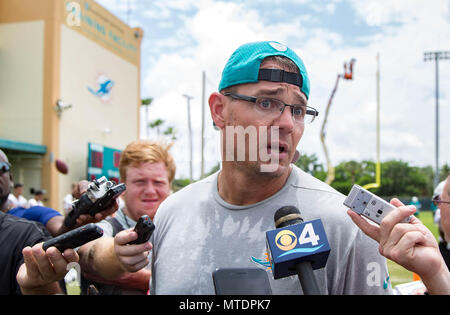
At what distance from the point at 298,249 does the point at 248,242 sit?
1.96 ft

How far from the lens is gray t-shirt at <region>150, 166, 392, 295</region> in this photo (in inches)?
57.7

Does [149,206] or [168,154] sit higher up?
[168,154]

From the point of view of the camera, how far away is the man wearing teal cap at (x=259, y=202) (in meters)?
1.47

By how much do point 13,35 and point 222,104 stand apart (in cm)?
1856

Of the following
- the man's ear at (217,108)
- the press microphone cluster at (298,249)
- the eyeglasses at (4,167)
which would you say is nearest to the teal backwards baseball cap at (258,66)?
the man's ear at (217,108)

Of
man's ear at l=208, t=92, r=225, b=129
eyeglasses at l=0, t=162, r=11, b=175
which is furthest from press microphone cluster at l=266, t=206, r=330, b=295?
eyeglasses at l=0, t=162, r=11, b=175

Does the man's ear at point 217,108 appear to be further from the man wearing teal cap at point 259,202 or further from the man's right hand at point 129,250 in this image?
the man's right hand at point 129,250

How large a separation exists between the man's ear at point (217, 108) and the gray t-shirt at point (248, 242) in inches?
12.1

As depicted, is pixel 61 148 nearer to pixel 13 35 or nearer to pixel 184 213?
pixel 13 35

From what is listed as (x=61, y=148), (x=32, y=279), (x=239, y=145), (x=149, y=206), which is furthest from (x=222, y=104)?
(x=61, y=148)

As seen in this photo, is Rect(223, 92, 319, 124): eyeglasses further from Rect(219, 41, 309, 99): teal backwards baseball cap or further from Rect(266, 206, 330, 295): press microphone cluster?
Rect(266, 206, 330, 295): press microphone cluster

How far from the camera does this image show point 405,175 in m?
31.9

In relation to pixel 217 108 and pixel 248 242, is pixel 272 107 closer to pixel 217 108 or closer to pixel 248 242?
pixel 217 108

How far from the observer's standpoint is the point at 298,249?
99cm
